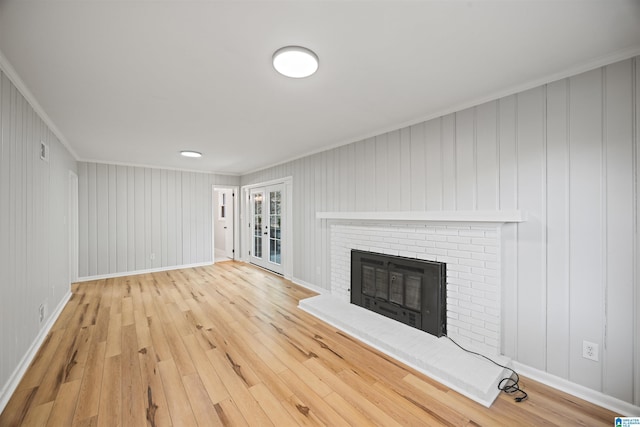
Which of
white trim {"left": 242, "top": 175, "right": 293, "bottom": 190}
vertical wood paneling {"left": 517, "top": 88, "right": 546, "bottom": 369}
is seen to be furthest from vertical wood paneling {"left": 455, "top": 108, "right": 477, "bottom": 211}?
white trim {"left": 242, "top": 175, "right": 293, "bottom": 190}

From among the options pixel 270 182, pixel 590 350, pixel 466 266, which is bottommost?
pixel 590 350

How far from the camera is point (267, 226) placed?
593 cm

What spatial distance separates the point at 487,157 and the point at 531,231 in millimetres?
732

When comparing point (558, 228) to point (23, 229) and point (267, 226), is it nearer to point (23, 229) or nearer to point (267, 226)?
point (23, 229)

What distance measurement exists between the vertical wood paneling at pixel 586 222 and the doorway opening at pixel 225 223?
6450mm

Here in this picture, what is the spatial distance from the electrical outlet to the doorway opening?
6.51m

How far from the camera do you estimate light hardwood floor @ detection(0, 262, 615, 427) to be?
172cm

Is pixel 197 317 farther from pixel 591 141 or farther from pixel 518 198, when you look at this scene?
pixel 591 141

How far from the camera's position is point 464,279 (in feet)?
8.26

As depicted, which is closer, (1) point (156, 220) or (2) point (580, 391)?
(2) point (580, 391)

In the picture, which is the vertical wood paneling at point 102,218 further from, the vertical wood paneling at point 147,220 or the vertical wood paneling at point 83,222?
the vertical wood paneling at point 147,220

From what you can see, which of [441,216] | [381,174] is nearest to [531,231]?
[441,216]

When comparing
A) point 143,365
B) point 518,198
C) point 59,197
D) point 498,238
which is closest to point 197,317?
point 143,365

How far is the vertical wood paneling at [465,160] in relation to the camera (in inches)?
98.1
